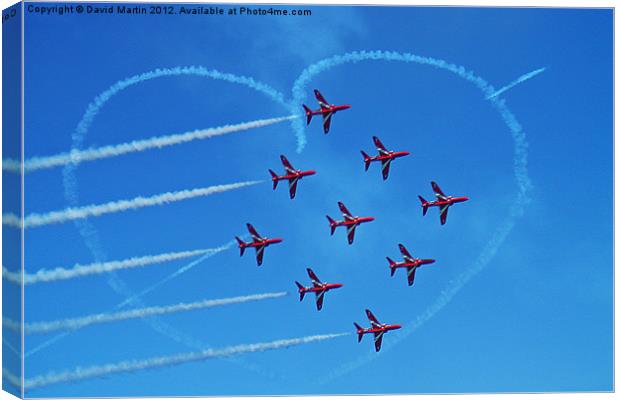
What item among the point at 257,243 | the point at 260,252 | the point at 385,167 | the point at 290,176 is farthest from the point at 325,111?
the point at 260,252

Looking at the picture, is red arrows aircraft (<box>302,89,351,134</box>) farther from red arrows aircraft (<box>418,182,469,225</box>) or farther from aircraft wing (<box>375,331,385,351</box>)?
aircraft wing (<box>375,331,385,351</box>)

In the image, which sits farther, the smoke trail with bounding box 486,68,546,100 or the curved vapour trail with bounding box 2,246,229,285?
the smoke trail with bounding box 486,68,546,100

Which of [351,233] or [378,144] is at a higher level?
[378,144]

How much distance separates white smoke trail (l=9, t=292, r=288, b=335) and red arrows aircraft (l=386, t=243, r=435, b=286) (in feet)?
15.6

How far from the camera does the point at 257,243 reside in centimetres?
4962

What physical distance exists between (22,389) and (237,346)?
8.24 metres

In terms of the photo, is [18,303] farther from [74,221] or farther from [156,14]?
[156,14]

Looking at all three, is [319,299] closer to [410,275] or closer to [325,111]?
[410,275]

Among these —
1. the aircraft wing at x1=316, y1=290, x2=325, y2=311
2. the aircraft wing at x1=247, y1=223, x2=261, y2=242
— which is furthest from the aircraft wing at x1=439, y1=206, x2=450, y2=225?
the aircraft wing at x1=247, y1=223, x2=261, y2=242

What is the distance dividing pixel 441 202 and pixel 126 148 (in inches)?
506

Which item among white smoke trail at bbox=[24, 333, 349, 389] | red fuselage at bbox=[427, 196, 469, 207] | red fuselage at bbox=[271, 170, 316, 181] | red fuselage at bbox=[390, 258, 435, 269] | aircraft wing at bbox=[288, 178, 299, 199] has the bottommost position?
white smoke trail at bbox=[24, 333, 349, 389]

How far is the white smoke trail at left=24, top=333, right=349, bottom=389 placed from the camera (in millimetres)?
46719

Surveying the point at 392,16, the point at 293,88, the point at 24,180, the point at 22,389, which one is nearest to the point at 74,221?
the point at 24,180

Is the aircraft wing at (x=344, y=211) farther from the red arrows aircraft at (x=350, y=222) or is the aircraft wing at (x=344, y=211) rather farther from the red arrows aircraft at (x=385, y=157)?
the red arrows aircraft at (x=385, y=157)
